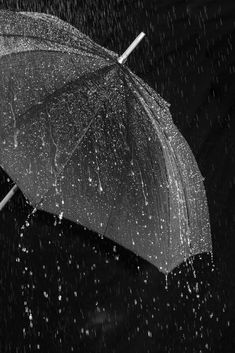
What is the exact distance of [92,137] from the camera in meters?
2.22

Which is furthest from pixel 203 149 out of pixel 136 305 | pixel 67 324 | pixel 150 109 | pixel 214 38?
pixel 150 109

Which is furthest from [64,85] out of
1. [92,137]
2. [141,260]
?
[141,260]

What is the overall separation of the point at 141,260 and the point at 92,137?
1716 millimetres

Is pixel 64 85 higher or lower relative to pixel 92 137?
higher

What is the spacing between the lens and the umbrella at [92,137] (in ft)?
7.11

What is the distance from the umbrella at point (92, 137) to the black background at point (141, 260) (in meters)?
1.41

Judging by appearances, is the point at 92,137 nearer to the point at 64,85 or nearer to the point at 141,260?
the point at 64,85

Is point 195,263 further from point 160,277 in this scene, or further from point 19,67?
point 19,67

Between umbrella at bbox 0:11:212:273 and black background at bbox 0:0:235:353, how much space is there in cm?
141

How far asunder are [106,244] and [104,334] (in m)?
0.42

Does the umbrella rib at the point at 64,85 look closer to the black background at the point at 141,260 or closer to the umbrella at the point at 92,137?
the umbrella at the point at 92,137

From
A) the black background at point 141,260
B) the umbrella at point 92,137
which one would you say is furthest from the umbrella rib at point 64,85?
the black background at point 141,260

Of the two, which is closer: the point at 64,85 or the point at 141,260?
the point at 64,85

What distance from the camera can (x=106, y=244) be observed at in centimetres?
375
